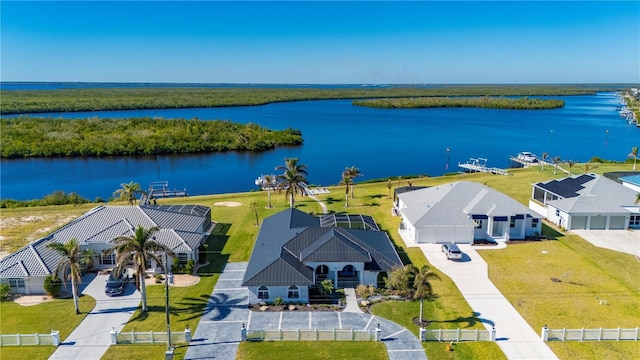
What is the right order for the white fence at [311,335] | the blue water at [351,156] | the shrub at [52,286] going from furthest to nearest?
the blue water at [351,156], the shrub at [52,286], the white fence at [311,335]

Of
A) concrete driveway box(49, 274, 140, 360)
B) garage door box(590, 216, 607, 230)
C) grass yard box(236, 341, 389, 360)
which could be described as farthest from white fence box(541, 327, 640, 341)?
concrete driveway box(49, 274, 140, 360)

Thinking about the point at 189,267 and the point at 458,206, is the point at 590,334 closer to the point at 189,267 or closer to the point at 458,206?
the point at 458,206

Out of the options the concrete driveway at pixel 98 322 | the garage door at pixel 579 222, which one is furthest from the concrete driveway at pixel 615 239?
the concrete driveway at pixel 98 322

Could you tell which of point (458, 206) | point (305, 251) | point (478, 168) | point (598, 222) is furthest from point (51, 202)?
point (478, 168)

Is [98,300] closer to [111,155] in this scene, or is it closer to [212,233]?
[212,233]

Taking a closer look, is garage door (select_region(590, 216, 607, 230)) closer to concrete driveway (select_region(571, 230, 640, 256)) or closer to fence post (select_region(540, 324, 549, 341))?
concrete driveway (select_region(571, 230, 640, 256))

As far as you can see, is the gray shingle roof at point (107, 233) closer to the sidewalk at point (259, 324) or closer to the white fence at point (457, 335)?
the sidewalk at point (259, 324)
